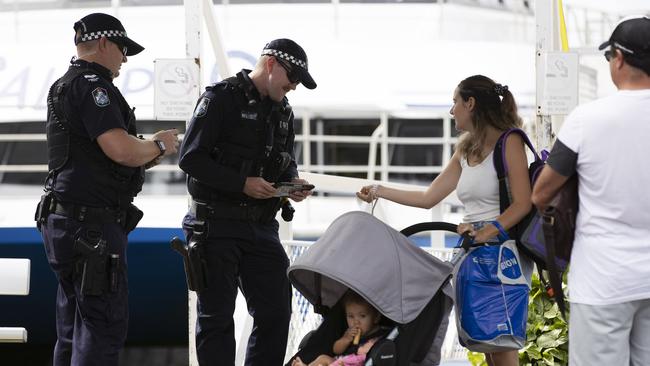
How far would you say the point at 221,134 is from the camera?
4.82 meters

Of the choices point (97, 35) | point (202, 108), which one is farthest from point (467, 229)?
point (97, 35)

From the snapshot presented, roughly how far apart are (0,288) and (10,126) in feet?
20.1

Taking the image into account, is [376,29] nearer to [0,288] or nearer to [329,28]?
[329,28]

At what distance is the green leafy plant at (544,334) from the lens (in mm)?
5430

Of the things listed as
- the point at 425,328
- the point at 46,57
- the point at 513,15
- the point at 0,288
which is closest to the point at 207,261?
the point at 425,328

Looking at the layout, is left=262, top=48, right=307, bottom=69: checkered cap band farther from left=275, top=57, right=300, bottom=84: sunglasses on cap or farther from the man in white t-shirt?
the man in white t-shirt

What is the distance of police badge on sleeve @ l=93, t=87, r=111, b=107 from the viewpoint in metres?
4.47

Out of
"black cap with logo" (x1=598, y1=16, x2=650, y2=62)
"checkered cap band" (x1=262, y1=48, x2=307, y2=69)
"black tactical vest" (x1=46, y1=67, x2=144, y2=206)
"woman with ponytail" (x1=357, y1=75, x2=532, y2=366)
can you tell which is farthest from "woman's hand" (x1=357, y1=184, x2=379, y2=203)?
"black cap with logo" (x1=598, y1=16, x2=650, y2=62)

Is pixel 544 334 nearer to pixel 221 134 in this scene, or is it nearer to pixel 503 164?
pixel 503 164

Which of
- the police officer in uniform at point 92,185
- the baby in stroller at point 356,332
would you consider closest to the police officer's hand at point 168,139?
the police officer in uniform at point 92,185

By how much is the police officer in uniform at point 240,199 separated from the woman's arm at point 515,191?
0.89 metres

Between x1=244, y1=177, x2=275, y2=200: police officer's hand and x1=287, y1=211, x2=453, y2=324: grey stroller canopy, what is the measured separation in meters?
0.42

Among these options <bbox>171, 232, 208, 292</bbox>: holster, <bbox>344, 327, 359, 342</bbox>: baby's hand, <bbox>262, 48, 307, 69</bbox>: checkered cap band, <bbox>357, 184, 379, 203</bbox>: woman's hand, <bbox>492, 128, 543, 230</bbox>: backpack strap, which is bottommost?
<bbox>344, 327, 359, 342</bbox>: baby's hand

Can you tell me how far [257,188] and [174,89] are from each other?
46.5 inches
